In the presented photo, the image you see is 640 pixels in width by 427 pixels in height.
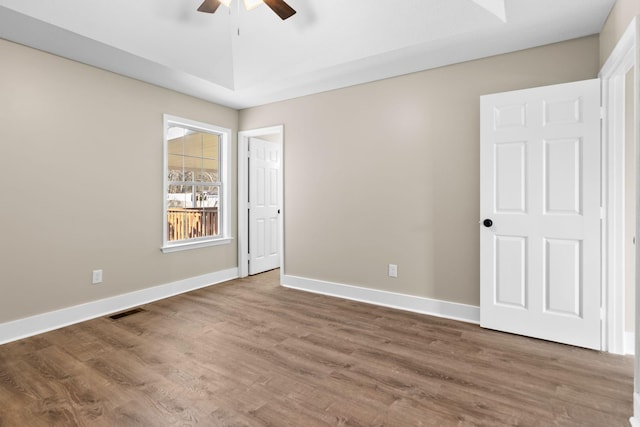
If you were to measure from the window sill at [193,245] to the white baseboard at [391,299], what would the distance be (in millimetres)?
1035

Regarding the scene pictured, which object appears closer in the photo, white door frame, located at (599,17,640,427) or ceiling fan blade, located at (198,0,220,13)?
ceiling fan blade, located at (198,0,220,13)

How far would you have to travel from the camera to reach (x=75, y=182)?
10.6ft

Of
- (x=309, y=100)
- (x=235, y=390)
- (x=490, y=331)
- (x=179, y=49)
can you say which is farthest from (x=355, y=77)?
(x=235, y=390)

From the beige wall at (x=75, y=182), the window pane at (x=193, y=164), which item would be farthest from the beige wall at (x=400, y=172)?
the beige wall at (x=75, y=182)

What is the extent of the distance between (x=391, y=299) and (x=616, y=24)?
2899 millimetres

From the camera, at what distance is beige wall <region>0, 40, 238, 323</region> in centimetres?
283

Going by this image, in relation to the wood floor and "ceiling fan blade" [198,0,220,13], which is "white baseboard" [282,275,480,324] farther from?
"ceiling fan blade" [198,0,220,13]

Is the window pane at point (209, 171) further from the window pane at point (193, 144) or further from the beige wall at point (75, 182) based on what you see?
the beige wall at point (75, 182)

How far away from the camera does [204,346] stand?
2.70m

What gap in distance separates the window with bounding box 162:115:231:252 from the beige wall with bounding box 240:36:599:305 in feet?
3.29

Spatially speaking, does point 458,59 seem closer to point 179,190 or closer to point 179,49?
point 179,49

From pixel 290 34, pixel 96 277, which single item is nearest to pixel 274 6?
pixel 290 34

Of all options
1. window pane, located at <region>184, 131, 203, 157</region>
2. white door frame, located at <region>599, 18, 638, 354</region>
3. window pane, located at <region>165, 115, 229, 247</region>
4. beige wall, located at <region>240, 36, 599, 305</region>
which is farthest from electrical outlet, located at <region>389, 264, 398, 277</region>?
window pane, located at <region>184, 131, 203, 157</region>

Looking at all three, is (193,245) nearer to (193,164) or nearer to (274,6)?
(193,164)
